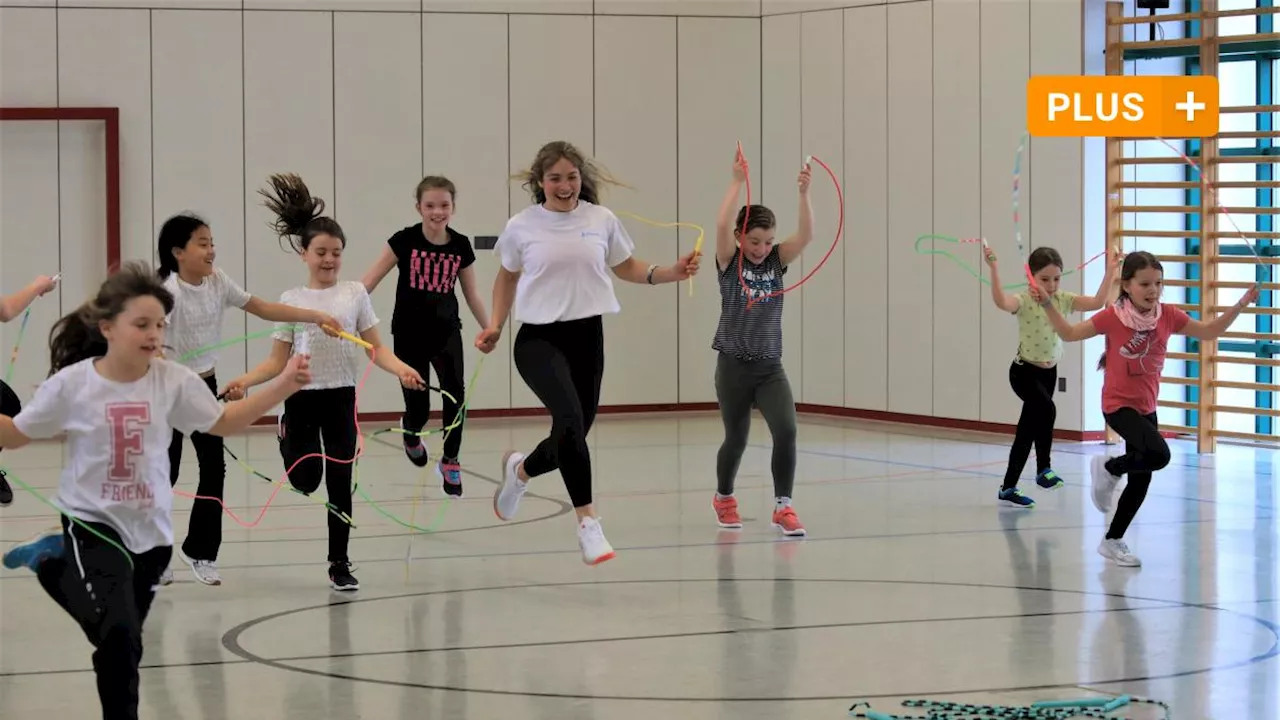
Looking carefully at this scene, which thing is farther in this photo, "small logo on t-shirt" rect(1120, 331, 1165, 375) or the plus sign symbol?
the plus sign symbol

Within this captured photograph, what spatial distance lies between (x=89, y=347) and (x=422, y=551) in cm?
314

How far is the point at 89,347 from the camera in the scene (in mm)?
4039

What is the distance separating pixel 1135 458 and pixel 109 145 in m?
8.54

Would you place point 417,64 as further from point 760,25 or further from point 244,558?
point 244,558

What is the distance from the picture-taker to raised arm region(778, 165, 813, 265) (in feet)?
22.4

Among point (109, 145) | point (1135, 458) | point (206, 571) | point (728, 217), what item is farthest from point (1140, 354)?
point (109, 145)

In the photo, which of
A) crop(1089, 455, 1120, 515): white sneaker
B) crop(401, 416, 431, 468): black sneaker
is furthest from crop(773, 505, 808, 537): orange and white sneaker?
crop(401, 416, 431, 468): black sneaker

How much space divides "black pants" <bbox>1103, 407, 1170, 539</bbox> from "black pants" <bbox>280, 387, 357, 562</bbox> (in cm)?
316

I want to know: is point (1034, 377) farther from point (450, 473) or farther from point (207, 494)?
point (207, 494)

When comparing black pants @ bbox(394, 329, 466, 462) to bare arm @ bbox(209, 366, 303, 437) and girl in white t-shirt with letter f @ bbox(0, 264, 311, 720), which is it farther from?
girl in white t-shirt with letter f @ bbox(0, 264, 311, 720)

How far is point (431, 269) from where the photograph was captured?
8.20 m

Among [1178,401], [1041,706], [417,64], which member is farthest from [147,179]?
[1041,706]

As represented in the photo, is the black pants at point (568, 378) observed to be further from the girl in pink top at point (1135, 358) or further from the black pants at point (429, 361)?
the black pants at point (429, 361)

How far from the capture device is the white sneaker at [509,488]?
657cm
